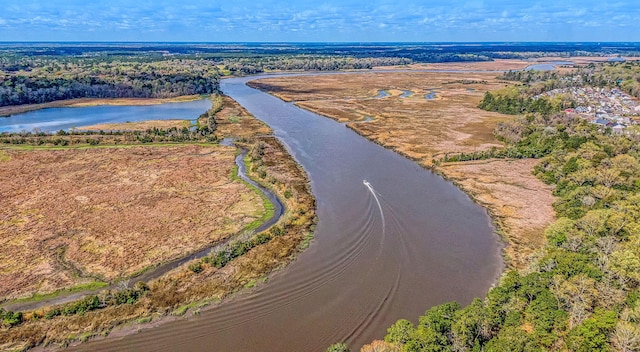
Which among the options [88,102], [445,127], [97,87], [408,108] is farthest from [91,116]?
[445,127]

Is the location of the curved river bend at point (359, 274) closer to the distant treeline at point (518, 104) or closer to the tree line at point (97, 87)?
the distant treeline at point (518, 104)

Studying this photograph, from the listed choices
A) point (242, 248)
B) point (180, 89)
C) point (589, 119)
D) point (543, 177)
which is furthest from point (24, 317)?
point (180, 89)

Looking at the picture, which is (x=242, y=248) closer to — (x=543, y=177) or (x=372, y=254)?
(x=372, y=254)

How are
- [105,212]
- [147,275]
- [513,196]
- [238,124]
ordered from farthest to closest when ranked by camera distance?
1. [238,124]
2. [513,196]
3. [105,212]
4. [147,275]

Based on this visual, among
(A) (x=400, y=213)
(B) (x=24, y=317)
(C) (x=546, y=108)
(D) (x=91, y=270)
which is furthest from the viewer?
(C) (x=546, y=108)

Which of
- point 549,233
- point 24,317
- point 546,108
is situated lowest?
point 24,317

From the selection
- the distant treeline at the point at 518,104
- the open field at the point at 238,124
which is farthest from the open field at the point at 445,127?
the open field at the point at 238,124

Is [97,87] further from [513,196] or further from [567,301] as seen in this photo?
[567,301]
